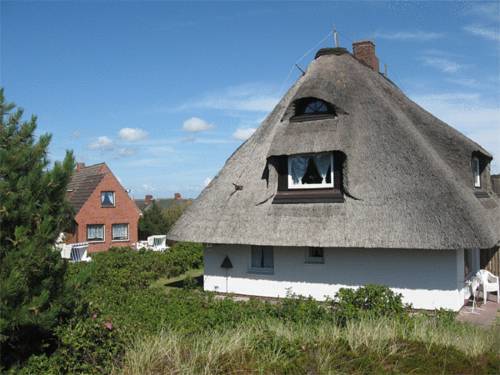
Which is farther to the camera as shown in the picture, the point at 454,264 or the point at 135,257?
the point at 135,257

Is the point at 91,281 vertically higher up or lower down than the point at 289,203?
lower down

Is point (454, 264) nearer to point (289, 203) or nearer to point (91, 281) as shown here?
point (289, 203)

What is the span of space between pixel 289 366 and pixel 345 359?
917mm

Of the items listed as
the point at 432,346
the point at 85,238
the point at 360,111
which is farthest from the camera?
the point at 85,238

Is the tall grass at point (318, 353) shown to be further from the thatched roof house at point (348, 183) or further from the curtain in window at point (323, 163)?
the curtain in window at point (323, 163)

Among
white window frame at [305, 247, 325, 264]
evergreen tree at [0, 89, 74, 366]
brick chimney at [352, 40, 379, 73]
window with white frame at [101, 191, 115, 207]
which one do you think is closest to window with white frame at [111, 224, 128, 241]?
window with white frame at [101, 191, 115, 207]

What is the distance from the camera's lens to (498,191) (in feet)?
75.2

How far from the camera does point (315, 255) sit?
14906 mm

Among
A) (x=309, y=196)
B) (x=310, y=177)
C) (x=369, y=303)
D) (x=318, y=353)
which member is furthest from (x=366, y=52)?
(x=318, y=353)

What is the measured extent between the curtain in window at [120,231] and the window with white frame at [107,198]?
5.72ft

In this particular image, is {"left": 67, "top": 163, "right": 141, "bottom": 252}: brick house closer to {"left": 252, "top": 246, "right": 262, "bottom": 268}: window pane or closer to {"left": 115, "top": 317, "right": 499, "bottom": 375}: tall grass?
{"left": 252, "top": 246, "right": 262, "bottom": 268}: window pane

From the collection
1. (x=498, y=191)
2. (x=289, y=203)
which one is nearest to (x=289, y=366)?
(x=289, y=203)

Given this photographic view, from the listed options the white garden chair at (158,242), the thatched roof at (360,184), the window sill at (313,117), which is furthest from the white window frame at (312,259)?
the white garden chair at (158,242)

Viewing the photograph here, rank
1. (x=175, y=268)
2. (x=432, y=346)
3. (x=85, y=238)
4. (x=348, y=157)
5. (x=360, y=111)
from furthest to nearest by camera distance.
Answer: (x=85, y=238) → (x=175, y=268) → (x=360, y=111) → (x=348, y=157) → (x=432, y=346)
